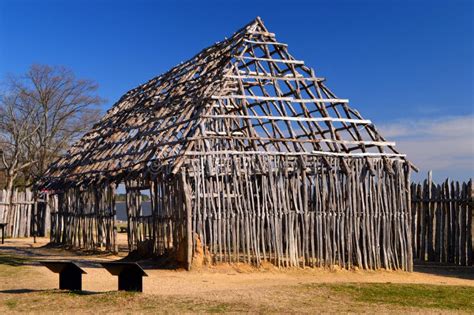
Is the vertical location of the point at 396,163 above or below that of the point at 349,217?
above

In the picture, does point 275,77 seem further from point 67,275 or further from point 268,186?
point 67,275

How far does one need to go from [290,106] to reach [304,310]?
326 inches

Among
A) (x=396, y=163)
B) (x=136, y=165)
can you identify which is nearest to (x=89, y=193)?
(x=136, y=165)

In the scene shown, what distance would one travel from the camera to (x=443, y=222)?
16.6m

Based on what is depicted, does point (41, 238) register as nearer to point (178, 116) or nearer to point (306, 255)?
point (178, 116)

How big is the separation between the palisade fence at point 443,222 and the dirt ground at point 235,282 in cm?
66

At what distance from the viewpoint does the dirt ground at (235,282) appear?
9.95 meters

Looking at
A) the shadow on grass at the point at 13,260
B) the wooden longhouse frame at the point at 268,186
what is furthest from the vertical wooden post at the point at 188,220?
the shadow on grass at the point at 13,260

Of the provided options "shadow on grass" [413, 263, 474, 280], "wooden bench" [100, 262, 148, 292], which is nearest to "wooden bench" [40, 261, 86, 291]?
"wooden bench" [100, 262, 148, 292]

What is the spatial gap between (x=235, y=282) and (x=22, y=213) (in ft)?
56.7

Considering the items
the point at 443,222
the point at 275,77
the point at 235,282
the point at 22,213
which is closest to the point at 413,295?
the point at 235,282

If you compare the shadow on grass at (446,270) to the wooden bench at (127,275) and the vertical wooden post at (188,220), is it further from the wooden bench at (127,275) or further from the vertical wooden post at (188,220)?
the wooden bench at (127,275)

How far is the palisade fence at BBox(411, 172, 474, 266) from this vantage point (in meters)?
16.2

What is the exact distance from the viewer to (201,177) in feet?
46.4
